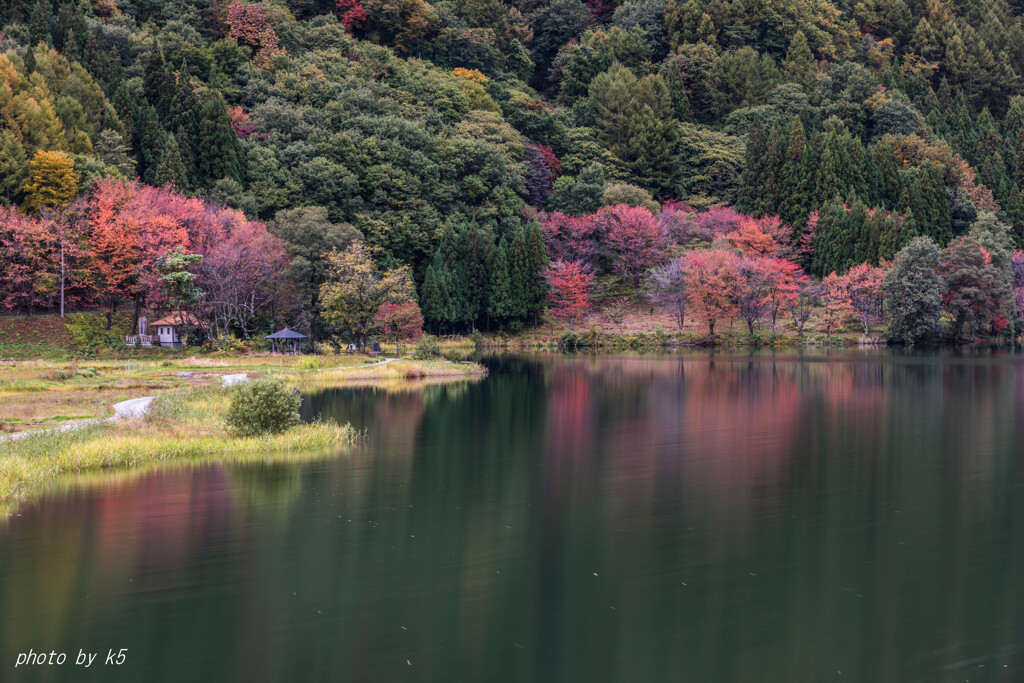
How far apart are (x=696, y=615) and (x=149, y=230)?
57.3 m

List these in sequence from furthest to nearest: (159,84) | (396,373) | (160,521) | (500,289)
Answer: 1. (159,84)
2. (500,289)
3. (396,373)
4. (160,521)

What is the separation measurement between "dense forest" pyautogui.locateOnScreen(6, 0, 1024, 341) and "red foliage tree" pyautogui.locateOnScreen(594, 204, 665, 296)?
0.31 metres

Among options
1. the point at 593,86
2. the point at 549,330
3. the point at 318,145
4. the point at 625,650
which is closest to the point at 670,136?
the point at 593,86

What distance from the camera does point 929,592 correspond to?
15.1 meters

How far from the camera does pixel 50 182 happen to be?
6594 centimetres

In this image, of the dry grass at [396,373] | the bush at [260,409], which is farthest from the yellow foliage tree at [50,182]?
the bush at [260,409]

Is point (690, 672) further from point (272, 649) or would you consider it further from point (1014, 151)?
point (1014, 151)

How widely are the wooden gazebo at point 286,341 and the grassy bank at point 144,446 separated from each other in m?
29.7

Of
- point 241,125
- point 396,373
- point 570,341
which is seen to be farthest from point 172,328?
point 241,125

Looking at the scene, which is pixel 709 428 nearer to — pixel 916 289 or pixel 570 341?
pixel 916 289

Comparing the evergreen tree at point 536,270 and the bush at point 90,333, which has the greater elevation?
the evergreen tree at point 536,270

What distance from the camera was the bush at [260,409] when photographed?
2805 centimetres

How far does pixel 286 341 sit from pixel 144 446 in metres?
39.2

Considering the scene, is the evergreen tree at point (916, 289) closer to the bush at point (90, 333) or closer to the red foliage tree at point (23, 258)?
the bush at point (90, 333)
